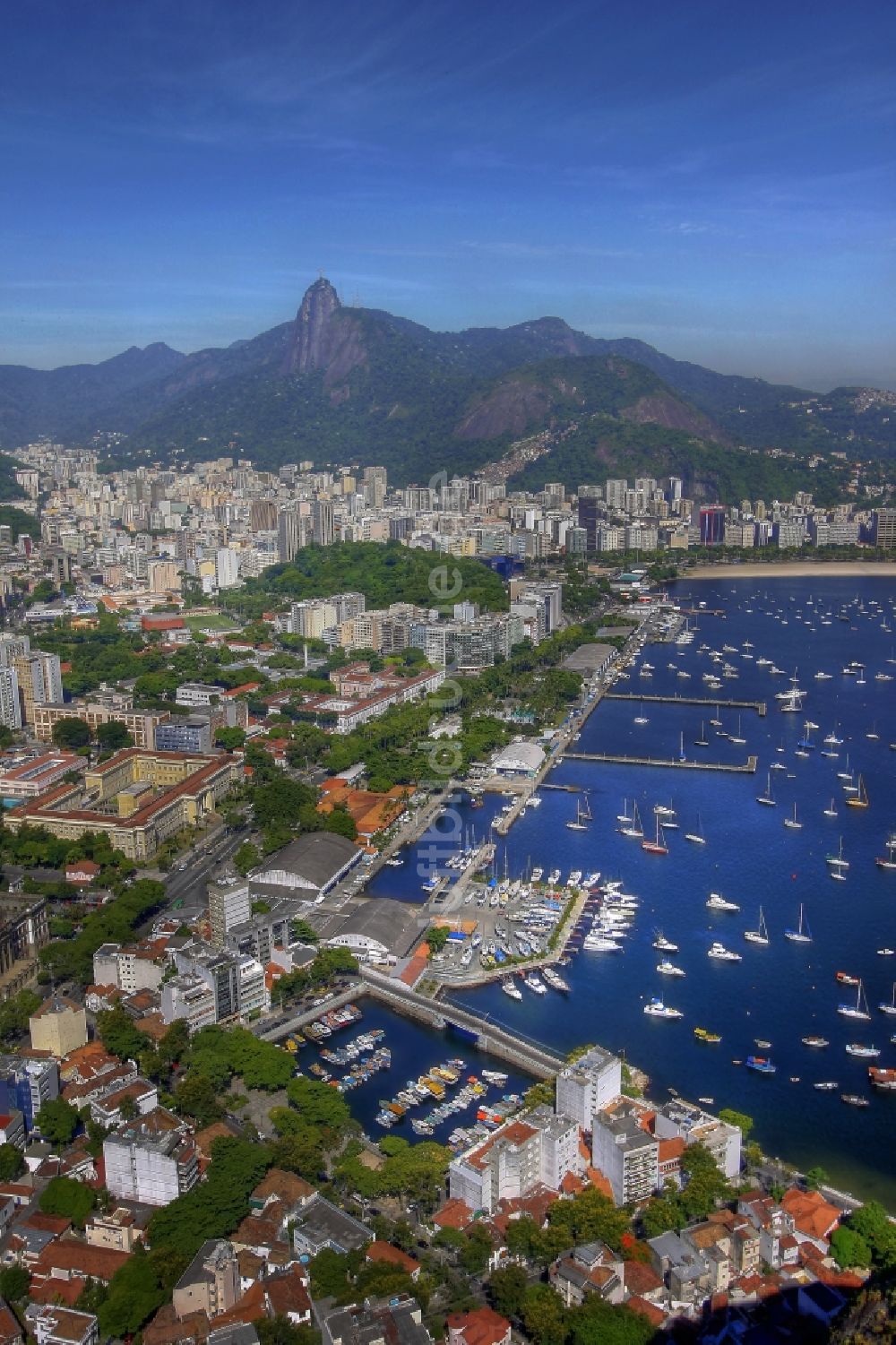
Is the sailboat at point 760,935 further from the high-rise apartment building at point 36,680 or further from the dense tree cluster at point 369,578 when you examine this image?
the dense tree cluster at point 369,578

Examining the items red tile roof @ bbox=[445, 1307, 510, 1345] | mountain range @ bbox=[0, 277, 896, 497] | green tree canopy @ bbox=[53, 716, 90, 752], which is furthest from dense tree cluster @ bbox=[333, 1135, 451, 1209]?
mountain range @ bbox=[0, 277, 896, 497]

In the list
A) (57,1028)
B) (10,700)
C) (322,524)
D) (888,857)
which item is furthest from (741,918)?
(322,524)

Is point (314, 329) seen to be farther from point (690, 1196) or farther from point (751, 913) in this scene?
point (690, 1196)

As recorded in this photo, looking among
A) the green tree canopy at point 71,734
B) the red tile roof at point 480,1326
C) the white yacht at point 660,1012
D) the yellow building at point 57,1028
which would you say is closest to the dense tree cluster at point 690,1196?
the red tile roof at point 480,1326

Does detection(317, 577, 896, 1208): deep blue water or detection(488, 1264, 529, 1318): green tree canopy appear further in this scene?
detection(317, 577, 896, 1208): deep blue water

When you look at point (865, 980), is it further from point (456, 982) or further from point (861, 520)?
point (861, 520)

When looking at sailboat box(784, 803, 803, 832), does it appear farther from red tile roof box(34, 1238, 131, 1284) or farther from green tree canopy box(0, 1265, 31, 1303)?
green tree canopy box(0, 1265, 31, 1303)
